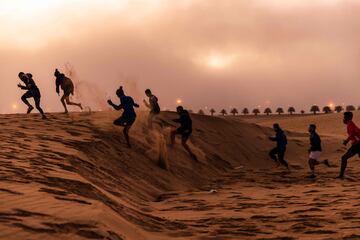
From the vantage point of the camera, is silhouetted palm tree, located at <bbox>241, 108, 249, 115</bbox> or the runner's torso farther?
silhouetted palm tree, located at <bbox>241, 108, 249, 115</bbox>

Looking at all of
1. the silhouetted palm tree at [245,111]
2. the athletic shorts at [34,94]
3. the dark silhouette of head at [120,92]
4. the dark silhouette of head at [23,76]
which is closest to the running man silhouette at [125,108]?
the dark silhouette of head at [120,92]

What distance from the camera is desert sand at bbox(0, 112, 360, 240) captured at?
585 centimetres

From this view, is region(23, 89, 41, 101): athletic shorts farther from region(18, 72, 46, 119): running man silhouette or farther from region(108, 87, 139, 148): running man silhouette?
region(108, 87, 139, 148): running man silhouette

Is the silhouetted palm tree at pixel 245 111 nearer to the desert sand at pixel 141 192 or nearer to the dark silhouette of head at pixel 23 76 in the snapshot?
the desert sand at pixel 141 192

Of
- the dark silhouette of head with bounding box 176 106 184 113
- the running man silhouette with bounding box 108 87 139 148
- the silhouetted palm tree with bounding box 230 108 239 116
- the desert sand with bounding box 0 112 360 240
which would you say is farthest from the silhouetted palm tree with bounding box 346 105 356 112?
the running man silhouette with bounding box 108 87 139 148

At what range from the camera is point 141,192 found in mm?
10812

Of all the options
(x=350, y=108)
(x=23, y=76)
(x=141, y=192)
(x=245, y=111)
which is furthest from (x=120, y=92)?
(x=245, y=111)

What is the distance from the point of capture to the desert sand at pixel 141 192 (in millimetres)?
5846

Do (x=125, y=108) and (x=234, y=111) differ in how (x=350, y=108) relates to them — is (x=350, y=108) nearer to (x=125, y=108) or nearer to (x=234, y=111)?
(x=234, y=111)

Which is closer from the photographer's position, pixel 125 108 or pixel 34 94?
pixel 125 108

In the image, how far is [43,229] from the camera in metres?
5.02

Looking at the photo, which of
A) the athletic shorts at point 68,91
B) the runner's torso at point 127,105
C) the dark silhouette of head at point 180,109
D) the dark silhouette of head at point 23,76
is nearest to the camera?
the runner's torso at point 127,105

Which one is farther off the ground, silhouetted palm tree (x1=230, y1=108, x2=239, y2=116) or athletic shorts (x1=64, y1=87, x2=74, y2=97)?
silhouetted palm tree (x1=230, y1=108, x2=239, y2=116)

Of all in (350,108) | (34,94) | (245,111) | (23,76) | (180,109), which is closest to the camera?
(180,109)
